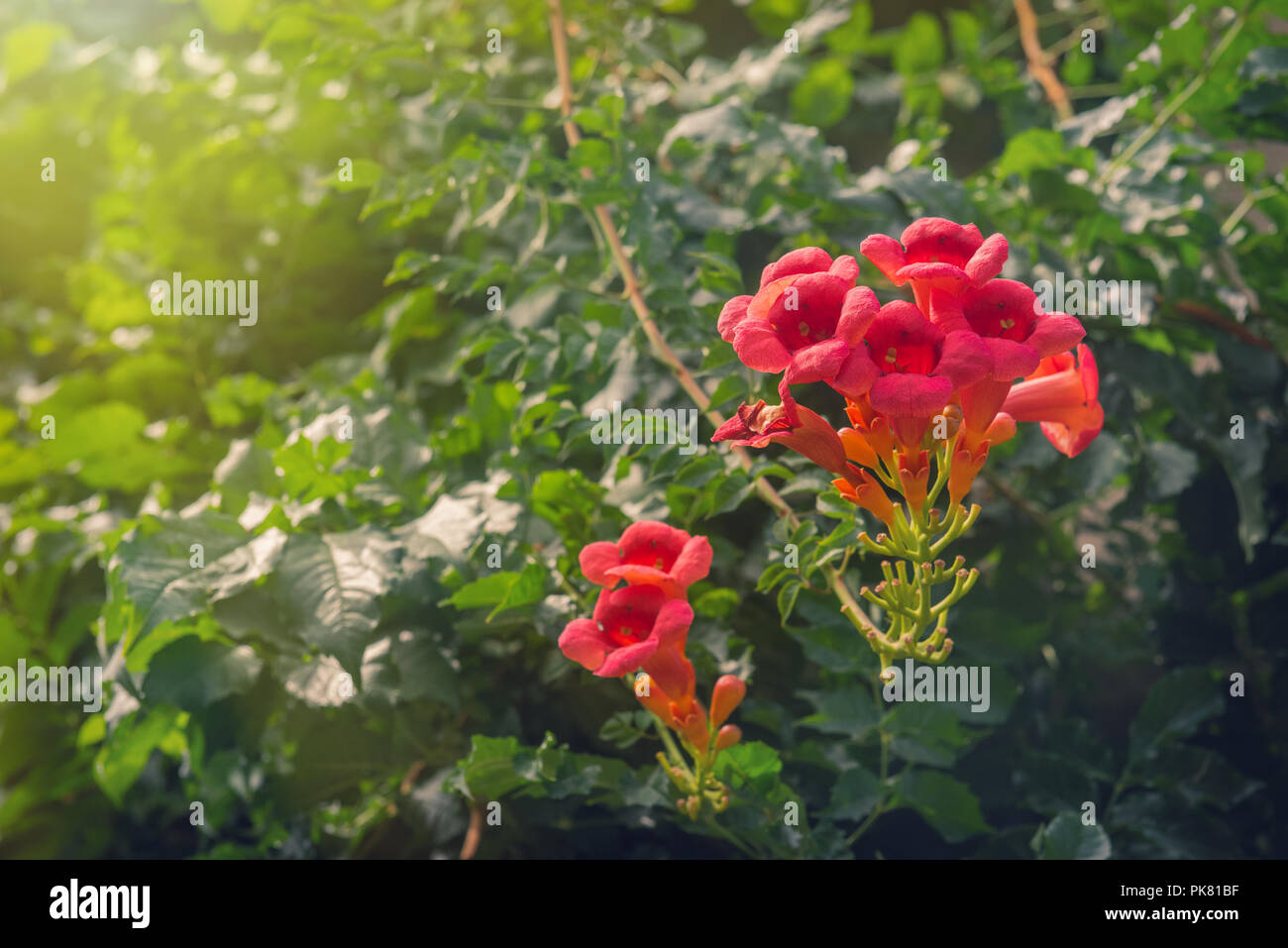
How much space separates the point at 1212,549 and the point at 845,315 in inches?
53.0

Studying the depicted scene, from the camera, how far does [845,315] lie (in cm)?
78
